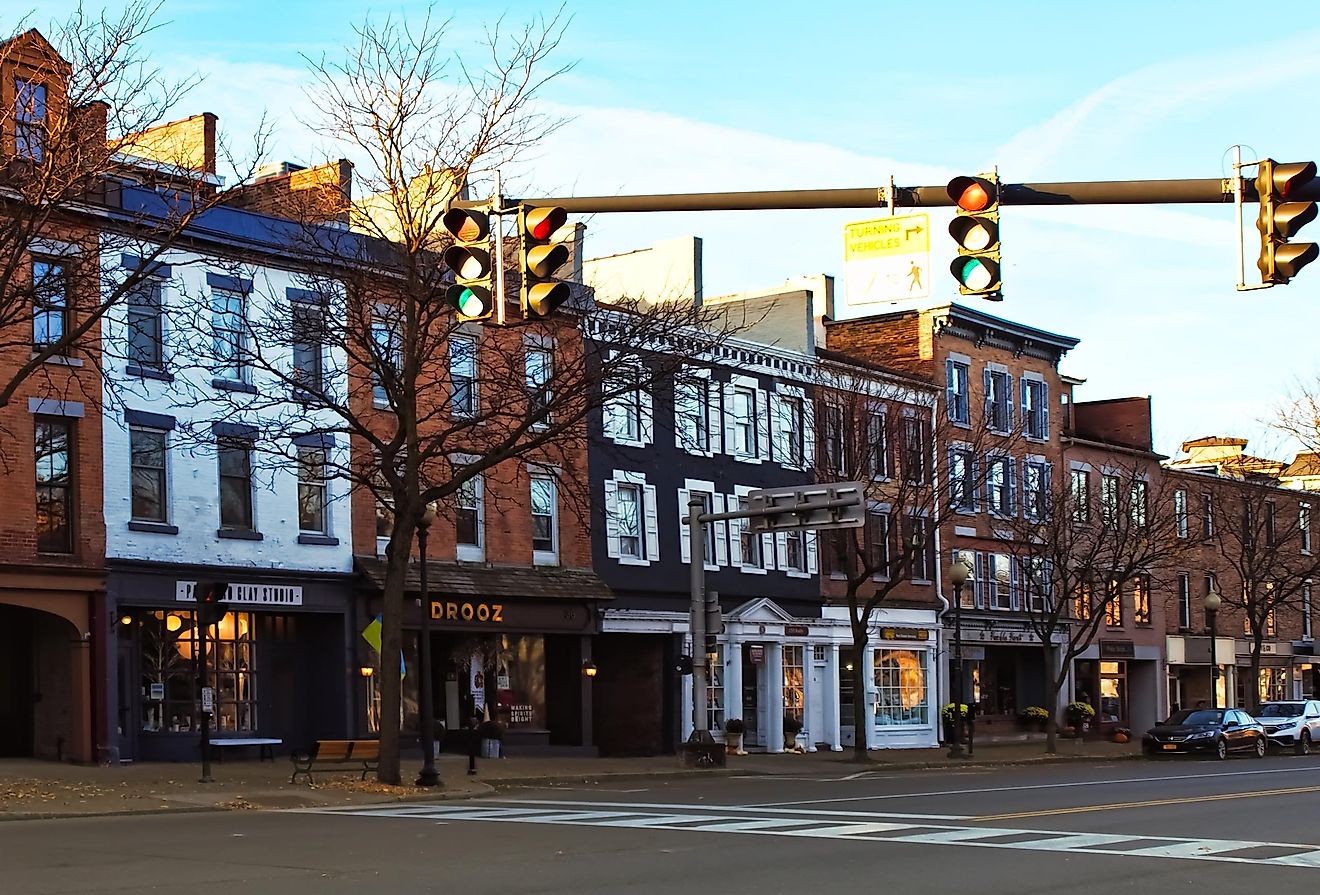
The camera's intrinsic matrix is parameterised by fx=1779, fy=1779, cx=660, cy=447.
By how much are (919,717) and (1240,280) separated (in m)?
41.3

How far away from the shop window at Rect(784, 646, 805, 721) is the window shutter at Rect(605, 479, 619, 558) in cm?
738

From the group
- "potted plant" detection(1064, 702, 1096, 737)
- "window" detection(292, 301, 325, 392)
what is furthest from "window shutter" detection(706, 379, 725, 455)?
"potted plant" detection(1064, 702, 1096, 737)

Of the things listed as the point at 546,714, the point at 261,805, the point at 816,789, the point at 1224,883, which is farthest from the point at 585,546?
the point at 1224,883

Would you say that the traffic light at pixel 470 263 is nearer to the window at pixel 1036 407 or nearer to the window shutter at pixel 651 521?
the window shutter at pixel 651 521

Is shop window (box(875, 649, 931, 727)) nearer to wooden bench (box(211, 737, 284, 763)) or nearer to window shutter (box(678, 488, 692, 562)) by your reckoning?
window shutter (box(678, 488, 692, 562))

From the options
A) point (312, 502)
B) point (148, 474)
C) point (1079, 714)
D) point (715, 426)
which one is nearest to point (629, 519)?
point (715, 426)

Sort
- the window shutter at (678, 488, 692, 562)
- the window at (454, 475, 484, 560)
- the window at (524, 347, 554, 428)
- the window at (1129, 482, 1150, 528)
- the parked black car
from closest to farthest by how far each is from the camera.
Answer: the window at (524, 347, 554, 428)
the window at (454, 475, 484, 560)
the window shutter at (678, 488, 692, 562)
the parked black car
the window at (1129, 482, 1150, 528)

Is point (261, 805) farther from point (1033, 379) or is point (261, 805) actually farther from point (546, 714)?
point (1033, 379)

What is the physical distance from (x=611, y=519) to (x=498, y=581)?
4.73 metres

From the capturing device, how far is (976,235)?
12.7 metres

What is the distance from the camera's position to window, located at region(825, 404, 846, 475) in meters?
44.1

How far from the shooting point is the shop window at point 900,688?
168 feet

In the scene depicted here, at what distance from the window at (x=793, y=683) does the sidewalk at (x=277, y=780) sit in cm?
486

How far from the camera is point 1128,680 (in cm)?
6338
